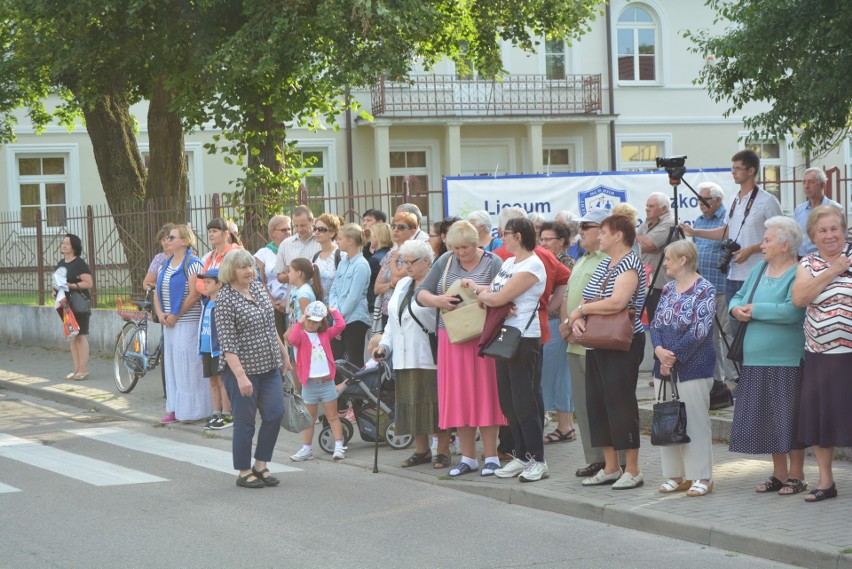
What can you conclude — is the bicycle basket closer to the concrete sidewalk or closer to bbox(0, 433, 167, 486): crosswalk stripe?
bbox(0, 433, 167, 486): crosswalk stripe

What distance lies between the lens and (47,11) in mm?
17875

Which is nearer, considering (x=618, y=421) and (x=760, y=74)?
(x=618, y=421)

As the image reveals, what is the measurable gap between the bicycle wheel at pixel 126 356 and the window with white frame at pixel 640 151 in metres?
21.9

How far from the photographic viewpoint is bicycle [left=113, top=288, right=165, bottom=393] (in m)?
14.6

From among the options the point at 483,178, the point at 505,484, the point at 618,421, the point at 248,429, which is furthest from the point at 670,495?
the point at 483,178

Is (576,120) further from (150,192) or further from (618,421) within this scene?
(618,421)

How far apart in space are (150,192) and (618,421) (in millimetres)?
15192

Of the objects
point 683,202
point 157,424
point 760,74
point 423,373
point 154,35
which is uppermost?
point 154,35

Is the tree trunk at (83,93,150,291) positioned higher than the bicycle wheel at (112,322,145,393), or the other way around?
the tree trunk at (83,93,150,291)

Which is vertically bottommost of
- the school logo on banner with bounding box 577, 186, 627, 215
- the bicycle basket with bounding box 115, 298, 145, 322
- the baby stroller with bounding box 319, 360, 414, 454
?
the baby stroller with bounding box 319, 360, 414, 454

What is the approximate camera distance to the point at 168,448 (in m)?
11.1

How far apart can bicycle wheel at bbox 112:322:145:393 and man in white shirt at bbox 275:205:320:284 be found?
104 inches

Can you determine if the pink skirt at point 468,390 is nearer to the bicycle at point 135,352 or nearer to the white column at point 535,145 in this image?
the bicycle at point 135,352

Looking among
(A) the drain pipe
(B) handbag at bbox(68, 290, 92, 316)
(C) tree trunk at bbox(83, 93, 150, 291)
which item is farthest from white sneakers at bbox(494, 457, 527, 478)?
(A) the drain pipe
